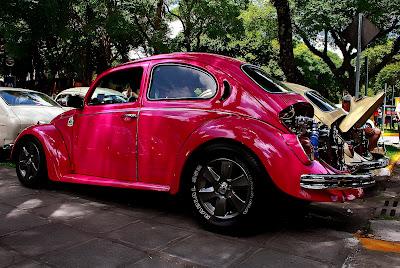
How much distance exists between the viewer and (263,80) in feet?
14.6

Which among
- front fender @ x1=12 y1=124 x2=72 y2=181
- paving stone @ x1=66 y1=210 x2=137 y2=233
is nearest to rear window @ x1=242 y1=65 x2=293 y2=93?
paving stone @ x1=66 y1=210 x2=137 y2=233

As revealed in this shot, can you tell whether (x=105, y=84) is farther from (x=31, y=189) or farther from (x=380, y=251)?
(x=380, y=251)

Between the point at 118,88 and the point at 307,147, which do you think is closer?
the point at 307,147

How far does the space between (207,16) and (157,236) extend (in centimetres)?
2050

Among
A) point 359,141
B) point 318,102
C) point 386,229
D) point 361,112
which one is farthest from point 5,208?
point 318,102

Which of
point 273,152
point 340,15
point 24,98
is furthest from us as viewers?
point 340,15

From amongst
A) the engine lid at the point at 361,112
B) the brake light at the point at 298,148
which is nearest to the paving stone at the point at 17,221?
the brake light at the point at 298,148

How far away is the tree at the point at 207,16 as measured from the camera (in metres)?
22.3

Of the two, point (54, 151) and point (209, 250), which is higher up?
point (54, 151)

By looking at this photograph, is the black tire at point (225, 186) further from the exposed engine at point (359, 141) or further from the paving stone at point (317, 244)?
the exposed engine at point (359, 141)

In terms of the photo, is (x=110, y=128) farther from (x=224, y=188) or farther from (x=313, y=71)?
(x=313, y=71)

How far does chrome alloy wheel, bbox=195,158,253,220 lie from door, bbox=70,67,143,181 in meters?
0.92

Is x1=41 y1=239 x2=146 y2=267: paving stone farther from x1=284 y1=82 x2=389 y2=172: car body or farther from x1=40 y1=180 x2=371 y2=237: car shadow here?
x1=284 y1=82 x2=389 y2=172: car body

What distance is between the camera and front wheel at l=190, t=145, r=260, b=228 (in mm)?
3789
